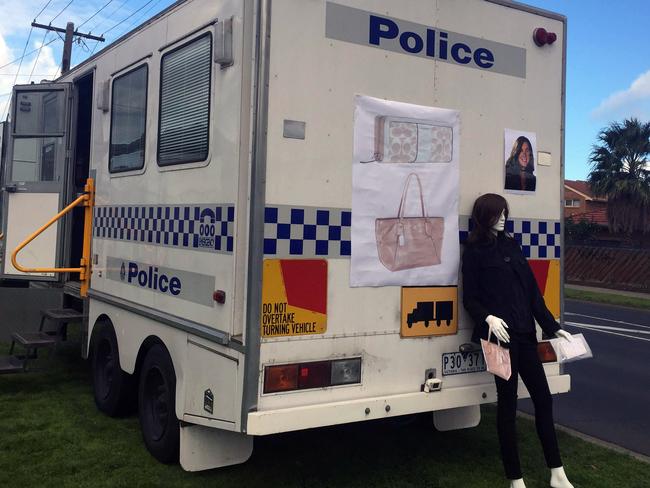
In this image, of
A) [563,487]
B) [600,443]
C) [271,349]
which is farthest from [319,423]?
[600,443]

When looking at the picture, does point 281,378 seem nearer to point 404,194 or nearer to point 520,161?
point 404,194

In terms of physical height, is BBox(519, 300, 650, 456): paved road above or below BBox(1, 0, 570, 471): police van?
below

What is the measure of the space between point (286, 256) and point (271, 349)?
0.49 metres

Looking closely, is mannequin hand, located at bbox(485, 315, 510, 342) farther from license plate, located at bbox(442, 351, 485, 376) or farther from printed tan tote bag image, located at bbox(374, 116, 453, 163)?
printed tan tote bag image, located at bbox(374, 116, 453, 163)

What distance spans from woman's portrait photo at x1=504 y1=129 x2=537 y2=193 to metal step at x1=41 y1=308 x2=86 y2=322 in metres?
3.82

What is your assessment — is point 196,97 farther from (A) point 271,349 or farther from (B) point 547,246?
(B) point 547,246

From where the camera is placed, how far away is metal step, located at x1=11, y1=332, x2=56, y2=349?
225 inches

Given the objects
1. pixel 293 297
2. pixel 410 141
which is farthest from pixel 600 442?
pixel 293 297

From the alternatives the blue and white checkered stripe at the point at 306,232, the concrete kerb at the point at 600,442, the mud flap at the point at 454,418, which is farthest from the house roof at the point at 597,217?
the blue and white checkered stripe at the point at 306,232

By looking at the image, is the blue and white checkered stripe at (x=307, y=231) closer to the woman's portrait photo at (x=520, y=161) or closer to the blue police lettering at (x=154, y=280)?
the blue police lettering at (x=154, y=280)

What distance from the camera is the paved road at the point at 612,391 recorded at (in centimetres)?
570

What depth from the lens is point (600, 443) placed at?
17.1 ft

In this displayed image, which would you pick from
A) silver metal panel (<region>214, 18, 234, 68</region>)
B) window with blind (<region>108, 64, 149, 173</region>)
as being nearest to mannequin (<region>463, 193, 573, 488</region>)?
silver metal panel (<region>214, 18, 234, 68</region>)

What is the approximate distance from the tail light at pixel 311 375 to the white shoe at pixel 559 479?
4.72ft
